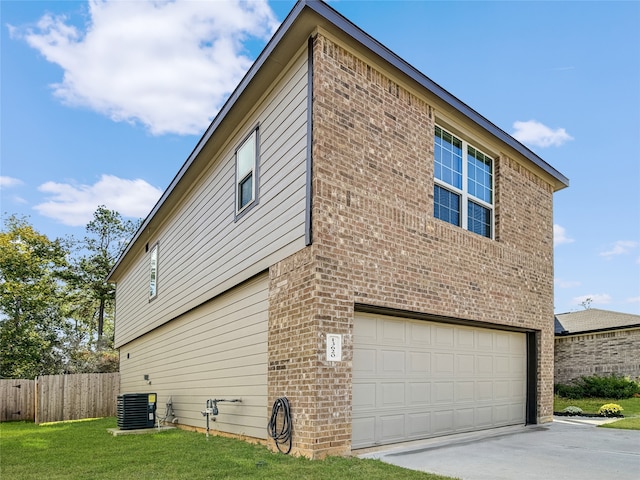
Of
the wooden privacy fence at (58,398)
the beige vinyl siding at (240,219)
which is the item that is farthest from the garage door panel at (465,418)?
the wooden privacy fence at (58,398)

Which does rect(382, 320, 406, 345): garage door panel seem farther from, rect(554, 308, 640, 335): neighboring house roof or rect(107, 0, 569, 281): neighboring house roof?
rect(554, 308, 640, 335): neighboring house roof

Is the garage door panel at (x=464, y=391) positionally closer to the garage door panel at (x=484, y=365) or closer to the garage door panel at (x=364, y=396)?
the garage door panel at (x=484, y=365)

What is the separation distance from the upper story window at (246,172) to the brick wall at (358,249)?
7.16 feet

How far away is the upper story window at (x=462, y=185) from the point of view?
994cm

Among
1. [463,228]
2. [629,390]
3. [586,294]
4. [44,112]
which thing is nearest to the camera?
[463,228]

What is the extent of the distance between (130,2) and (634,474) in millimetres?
12680

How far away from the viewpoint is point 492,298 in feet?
34.3

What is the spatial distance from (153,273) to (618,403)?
47.6 ft

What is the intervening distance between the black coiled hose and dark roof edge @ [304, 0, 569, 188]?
539cm

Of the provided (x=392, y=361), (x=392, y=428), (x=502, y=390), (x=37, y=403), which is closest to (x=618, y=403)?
(x=502, y=390)

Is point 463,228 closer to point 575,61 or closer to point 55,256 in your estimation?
point 575,61

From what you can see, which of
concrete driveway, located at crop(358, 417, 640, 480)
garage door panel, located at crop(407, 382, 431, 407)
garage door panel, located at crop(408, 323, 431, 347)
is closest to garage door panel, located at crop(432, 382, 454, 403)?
garage door panel, located at crop(407, 382, 431, 407)

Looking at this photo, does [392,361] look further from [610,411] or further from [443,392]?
Result: [610,411]

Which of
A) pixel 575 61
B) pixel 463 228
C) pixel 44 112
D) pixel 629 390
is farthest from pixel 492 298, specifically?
pixel 44 112
